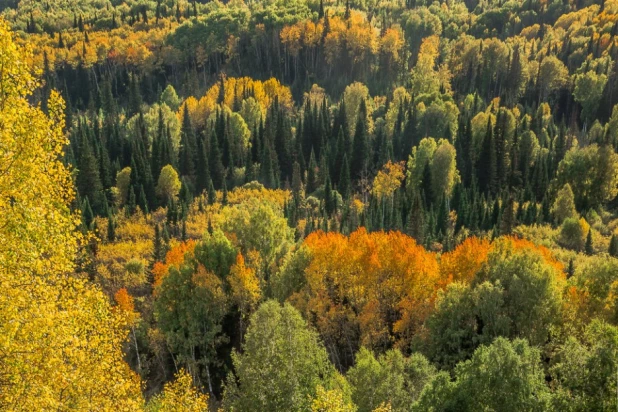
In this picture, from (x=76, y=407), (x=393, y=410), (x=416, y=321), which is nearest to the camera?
(x=76, y=407)

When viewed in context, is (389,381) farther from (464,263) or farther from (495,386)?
(464,263)

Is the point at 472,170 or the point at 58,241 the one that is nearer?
the point at 58,241

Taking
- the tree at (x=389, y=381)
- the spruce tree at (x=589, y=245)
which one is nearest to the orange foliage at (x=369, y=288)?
the tree at (x=389, y=381)

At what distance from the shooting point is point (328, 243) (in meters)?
63.9

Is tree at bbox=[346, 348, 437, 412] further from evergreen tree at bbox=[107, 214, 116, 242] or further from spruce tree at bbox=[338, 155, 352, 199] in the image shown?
spruce tree at bbox=[338, 155, 352, 199]

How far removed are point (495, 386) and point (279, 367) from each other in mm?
16957

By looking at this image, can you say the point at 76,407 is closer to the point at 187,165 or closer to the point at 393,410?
the point at 393,410

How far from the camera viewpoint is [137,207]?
119 metres

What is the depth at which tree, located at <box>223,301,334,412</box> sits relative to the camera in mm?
39906

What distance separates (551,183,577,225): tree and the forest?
0.48 meters

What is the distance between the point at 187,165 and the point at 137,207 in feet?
84.9

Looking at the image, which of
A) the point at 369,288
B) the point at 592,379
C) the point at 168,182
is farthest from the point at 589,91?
the point at 592,379

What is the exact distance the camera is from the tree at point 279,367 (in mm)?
39906

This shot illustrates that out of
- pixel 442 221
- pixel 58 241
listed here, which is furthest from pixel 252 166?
pixel 58 241
